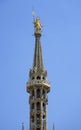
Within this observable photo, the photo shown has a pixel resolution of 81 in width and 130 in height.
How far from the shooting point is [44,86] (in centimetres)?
17412

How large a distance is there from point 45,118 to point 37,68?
13676mm

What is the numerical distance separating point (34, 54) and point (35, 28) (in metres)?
7.95

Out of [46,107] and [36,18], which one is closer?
[46,107]

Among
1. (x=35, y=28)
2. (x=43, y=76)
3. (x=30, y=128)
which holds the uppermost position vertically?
(x=35, y=28)

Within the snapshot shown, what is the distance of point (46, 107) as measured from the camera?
172625 mm

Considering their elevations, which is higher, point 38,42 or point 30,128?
point 38,42

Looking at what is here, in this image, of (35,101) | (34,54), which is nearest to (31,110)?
(35,101)

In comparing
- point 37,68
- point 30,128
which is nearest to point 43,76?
point 37,68

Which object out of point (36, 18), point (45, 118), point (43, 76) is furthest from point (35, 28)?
point (45, 118)

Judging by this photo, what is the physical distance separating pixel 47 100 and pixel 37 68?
895 cm

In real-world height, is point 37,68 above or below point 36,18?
below

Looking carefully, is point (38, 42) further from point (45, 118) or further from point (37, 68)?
point (45, 118)

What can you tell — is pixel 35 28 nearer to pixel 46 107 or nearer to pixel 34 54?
pixel 34 54

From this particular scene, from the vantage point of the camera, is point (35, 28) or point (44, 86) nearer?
point (44, 86)
